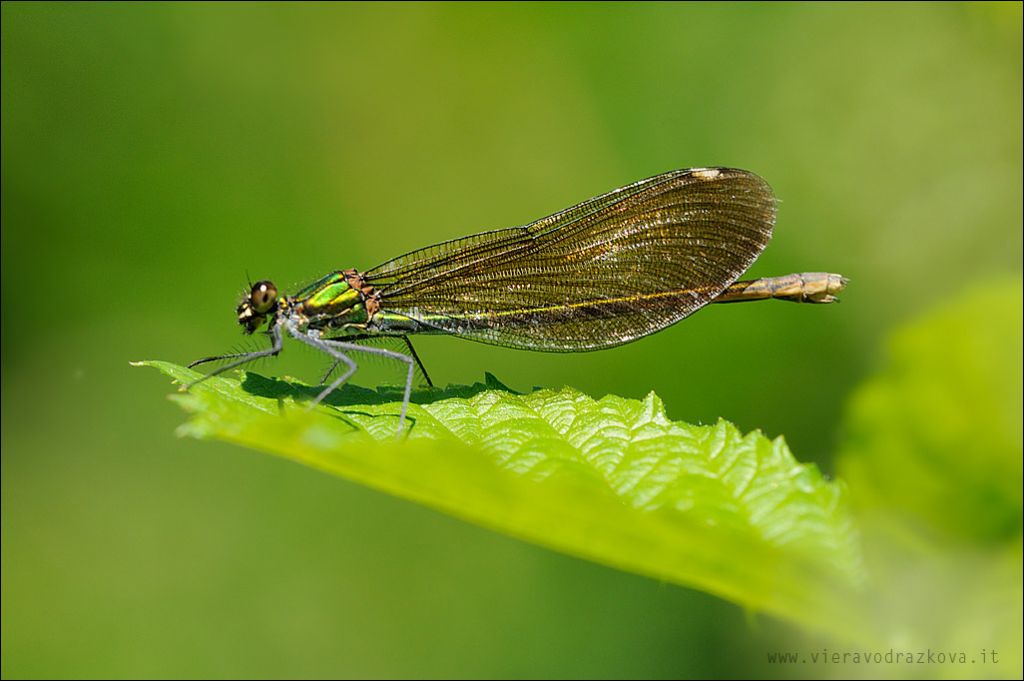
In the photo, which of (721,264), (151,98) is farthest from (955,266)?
(151,98)

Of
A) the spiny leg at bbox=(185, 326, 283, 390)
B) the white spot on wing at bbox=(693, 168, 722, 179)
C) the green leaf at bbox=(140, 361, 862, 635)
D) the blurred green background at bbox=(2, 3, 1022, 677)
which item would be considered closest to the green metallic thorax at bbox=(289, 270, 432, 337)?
the spiny leg at bbox=(185, 326, 283, 390)

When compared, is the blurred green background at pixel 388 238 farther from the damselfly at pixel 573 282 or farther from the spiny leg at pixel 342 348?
the damselfly at pixel 573 282

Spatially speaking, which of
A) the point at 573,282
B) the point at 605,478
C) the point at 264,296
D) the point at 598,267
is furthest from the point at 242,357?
the point at 605,478

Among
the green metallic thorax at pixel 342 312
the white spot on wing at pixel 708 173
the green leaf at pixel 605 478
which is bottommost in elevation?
the green leaf at pixel 605 478

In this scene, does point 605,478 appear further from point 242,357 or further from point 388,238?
point 388,238

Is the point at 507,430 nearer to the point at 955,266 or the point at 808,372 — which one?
the point at 808,372

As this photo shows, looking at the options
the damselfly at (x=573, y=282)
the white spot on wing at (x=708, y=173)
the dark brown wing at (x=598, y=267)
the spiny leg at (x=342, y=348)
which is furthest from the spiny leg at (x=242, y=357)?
the white spot on wing at (x=708, y=173)
